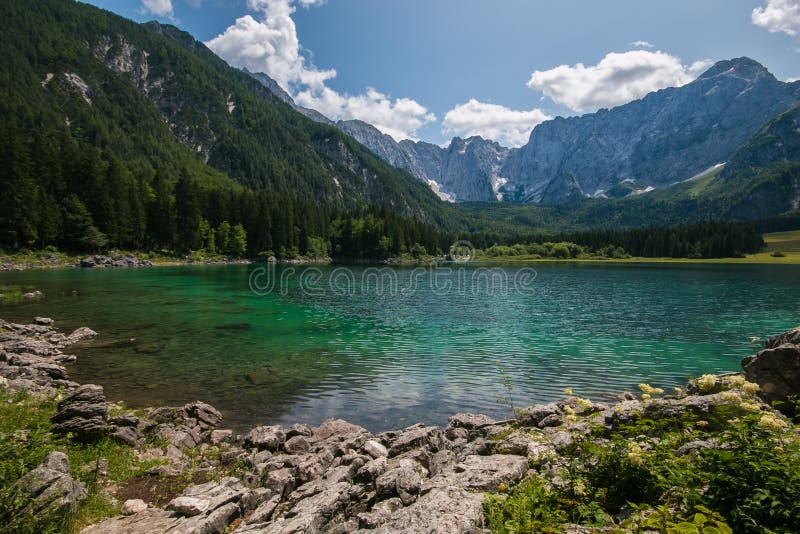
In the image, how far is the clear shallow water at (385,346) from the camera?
20812 mm

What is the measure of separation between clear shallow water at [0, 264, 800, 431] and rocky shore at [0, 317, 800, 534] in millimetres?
3311

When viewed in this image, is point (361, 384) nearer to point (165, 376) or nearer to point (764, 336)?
point (165, 376)

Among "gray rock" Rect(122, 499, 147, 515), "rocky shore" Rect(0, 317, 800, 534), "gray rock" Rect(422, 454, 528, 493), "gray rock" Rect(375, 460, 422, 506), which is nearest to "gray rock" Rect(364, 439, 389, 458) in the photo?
"rocky shore" Rect(0, 317, 800, 534)

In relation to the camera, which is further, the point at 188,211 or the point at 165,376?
the point at 188,211

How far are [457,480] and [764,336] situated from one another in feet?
123

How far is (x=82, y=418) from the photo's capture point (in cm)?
1320

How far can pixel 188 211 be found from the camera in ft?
427

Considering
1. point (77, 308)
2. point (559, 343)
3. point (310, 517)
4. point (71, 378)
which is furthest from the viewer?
point (77, 308)

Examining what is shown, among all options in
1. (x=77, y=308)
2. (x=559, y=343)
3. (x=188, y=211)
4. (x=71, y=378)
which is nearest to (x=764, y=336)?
(x=559, y=343)

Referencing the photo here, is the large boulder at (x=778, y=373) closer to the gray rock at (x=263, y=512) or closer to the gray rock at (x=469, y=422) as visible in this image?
the gray rock at (x=469, y=422)

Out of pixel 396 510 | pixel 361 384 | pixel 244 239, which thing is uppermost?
pixel 244 239

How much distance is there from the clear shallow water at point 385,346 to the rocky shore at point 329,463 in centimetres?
331

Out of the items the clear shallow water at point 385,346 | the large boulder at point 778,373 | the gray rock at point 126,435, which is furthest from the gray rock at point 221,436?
the large boulder at point 778,373

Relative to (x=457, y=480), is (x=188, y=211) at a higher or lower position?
higher
